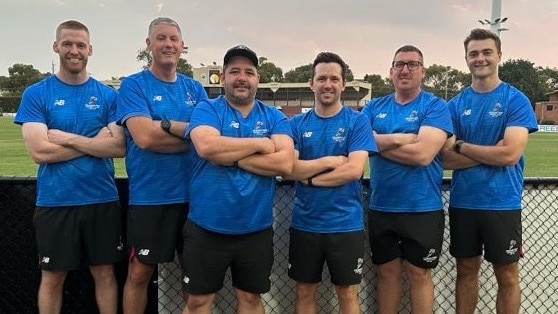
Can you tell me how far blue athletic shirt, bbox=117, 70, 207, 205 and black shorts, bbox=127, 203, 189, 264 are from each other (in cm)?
5

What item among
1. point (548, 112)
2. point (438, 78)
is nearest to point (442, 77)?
point (438, 78)

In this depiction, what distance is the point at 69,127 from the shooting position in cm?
346

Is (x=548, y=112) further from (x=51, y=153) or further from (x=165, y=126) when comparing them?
(x=51, y=153)

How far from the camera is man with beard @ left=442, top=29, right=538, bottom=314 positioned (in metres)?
3.62

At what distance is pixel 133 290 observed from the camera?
3525 millimetres

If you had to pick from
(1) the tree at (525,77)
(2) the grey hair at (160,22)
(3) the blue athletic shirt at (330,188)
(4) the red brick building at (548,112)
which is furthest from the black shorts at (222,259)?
(1) the tree at (525,77)

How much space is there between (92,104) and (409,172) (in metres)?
2.27

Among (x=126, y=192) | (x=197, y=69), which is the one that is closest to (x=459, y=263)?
(x=126, y=192)

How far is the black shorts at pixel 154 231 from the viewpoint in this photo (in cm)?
339

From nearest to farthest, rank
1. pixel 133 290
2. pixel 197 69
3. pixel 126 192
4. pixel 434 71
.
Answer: pixel 133 290
pixel 126 192
pixel 197 69
pixel 434 71

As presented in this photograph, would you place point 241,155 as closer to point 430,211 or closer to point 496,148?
point 430,211

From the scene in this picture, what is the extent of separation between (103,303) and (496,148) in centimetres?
298

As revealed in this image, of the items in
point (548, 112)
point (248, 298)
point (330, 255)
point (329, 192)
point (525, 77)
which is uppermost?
point (525, 77)

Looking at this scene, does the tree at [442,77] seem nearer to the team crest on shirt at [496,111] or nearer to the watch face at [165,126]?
the team crest on shirt at [496,111]
